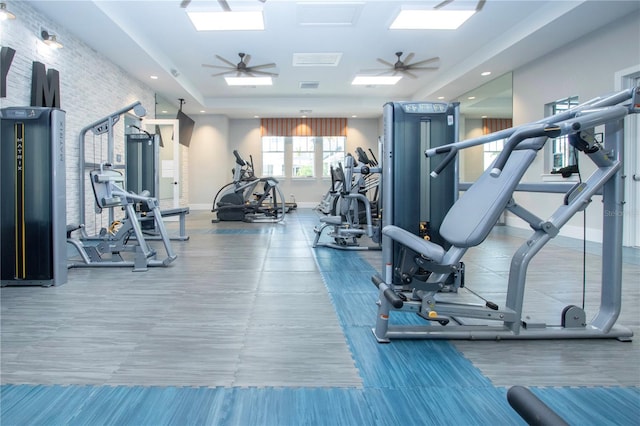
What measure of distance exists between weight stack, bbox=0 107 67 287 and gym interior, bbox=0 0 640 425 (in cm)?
1

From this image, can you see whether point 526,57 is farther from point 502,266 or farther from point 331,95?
point 331,95

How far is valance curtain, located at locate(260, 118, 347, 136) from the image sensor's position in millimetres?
13297

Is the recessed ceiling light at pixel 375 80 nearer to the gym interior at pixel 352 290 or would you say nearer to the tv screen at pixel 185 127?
the gym interior at pixel 352 290

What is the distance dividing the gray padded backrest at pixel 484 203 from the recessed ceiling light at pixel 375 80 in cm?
752

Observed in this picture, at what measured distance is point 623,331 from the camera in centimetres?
216

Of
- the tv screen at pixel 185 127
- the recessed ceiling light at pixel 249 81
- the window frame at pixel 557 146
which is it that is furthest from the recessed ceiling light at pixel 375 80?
the tv screen at pixel 185 127

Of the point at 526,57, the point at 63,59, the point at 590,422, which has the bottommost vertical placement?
the point at 590,422

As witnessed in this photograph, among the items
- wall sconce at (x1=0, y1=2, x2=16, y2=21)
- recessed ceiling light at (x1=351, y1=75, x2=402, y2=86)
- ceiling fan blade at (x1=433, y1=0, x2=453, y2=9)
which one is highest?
recessed ceiling light at (x1=351, y1=75, x2=402, y2=86)

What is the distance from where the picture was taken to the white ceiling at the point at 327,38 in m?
5.40

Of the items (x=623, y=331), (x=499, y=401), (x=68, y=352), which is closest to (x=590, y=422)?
(x=499, y=401)

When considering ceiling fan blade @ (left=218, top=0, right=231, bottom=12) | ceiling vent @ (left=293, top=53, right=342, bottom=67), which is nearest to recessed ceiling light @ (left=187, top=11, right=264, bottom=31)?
ceiling fan blade @ (left=218, top=0, right=231, bottom=12)

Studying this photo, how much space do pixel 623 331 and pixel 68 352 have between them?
289 centimetres

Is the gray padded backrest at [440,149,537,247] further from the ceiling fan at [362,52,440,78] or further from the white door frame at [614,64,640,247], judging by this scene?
the ceiling fan at [362,52,440,78]

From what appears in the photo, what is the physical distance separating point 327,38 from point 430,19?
1.74 meters
